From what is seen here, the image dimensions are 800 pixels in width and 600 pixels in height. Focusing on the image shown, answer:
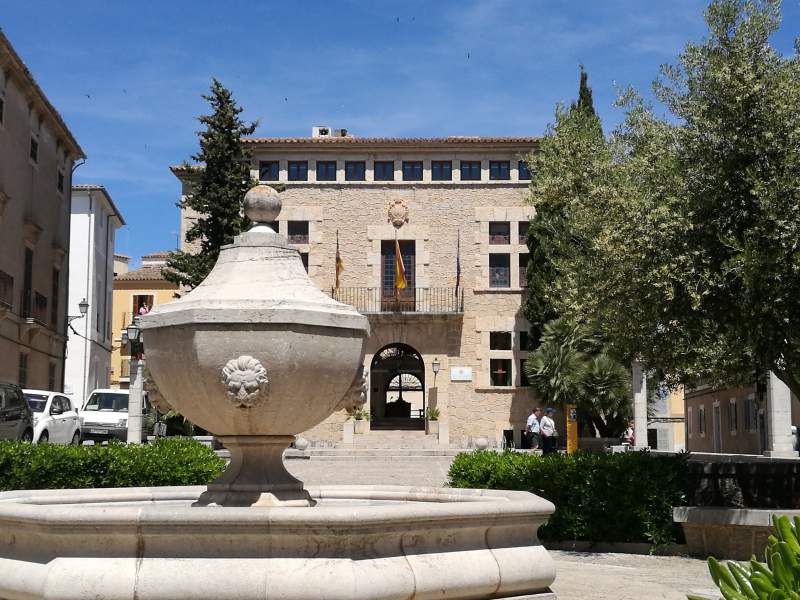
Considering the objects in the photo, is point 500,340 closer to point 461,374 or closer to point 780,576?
point 461,374

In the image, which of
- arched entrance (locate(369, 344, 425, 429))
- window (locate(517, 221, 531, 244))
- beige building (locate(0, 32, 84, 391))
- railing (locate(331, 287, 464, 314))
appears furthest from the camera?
arched entrance (locate(369, 344, 425, 429))

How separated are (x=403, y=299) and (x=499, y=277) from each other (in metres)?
3.90

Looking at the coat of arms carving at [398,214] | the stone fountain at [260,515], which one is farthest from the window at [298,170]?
the stone fountain at [260,515]

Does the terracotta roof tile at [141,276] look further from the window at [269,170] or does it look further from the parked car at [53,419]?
the parked car at [53,419]

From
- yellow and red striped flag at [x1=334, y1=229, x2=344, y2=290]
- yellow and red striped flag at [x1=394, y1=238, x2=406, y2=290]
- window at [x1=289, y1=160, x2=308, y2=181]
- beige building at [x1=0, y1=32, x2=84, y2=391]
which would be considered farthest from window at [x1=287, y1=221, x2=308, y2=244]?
beige building at [x1=0, y1=32, x2=84, y2=391]

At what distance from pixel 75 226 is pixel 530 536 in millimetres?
42637

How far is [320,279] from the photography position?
38.8 metres

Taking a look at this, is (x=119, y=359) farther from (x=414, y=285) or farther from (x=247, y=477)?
(x=247, y=477)

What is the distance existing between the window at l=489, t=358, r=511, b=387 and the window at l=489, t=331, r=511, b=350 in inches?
20.4

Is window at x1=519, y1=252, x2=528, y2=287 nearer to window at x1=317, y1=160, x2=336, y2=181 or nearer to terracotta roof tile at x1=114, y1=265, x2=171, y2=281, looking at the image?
window at x1=317, y1=160, x2=336, y2=181

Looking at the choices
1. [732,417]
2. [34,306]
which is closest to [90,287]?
[34,306]

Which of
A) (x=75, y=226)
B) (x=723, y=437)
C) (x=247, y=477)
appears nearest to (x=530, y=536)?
(x=247, y=477)

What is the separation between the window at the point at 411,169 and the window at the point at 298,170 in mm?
3978

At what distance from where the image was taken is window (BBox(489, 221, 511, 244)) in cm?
3931
